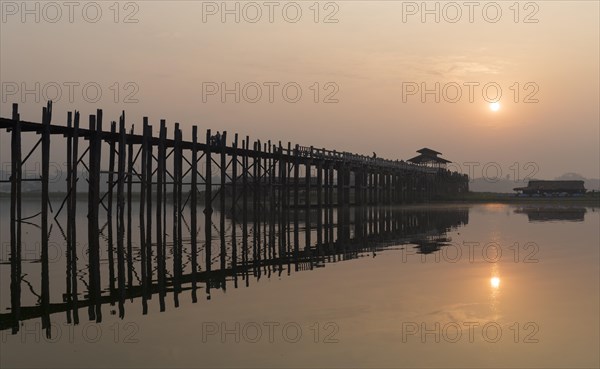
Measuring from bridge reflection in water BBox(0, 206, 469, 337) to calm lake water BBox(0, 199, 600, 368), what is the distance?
0.30ft

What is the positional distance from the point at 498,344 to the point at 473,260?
369 inches

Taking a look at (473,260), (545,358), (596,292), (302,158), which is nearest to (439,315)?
(545,358)

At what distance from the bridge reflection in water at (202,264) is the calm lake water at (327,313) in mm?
90

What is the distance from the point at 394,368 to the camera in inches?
325

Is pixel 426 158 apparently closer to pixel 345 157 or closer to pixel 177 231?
pixel 345 157

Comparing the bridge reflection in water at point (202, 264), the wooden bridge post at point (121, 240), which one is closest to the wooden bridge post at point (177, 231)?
the bridge reflection in water at point (202, 264)

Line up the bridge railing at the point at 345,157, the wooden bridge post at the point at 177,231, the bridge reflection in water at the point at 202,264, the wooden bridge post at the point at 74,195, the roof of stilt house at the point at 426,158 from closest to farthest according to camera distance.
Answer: the bridge reflection in water at the point at 202,264, the wooden bridge post at the point at 177,231, the wooden bridge post at the point at 74,195, the bridge railing at the point at 345,157, the roof of stilt house at the point at 426,158

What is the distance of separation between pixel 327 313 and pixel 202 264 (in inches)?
294

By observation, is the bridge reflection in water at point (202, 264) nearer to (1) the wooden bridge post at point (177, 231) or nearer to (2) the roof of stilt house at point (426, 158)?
(1) the wooden bridge post at point (177, 231)

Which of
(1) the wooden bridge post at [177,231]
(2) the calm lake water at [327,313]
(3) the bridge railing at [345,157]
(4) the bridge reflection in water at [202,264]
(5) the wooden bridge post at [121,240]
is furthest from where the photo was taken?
(3) the bridge railing at [345,157]

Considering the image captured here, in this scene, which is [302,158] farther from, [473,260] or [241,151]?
[473,260]

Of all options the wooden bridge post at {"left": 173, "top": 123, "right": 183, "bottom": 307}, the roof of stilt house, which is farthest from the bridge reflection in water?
the roof of stilt house

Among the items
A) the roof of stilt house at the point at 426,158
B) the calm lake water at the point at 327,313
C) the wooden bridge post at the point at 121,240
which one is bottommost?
the calm lake water at the point at 327,313

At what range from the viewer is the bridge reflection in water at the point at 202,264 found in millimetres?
12320
